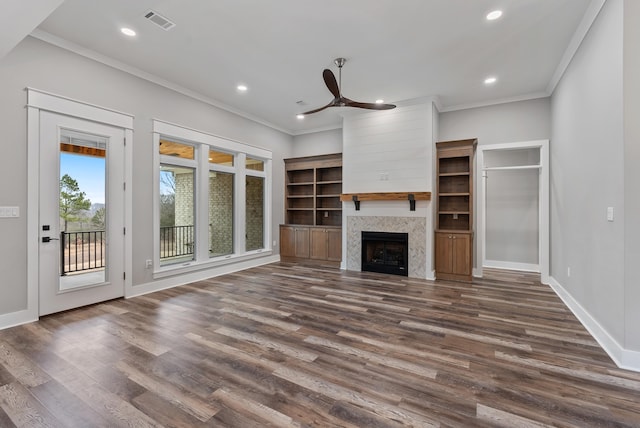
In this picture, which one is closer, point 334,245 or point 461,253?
point 461,253

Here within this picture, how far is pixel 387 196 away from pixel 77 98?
496 centimetres

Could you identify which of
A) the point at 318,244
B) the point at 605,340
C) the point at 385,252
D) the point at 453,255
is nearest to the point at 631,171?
the point at 605,340

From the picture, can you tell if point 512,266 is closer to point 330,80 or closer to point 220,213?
point 330,80

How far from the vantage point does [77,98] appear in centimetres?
374

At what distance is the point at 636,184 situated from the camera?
91.8 inches

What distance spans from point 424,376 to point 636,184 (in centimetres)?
229

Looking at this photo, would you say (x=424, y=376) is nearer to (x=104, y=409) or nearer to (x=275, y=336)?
→ (x=275, y=336)

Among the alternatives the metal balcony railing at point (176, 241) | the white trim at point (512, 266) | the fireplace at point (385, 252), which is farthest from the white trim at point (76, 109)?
the white trim at point (512, 266)

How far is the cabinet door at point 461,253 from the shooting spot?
17.0 feet

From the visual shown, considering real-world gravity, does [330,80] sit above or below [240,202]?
above

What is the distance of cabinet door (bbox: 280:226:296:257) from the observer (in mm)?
7191

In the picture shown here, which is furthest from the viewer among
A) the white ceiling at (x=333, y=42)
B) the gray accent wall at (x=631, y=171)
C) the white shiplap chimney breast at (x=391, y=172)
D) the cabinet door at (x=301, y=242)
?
the cabinet door at (x=301, y=242)

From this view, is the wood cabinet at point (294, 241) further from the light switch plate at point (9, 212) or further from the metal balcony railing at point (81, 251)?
the light switch plate at point (9, 212)

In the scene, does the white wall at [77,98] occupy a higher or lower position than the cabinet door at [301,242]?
higher
